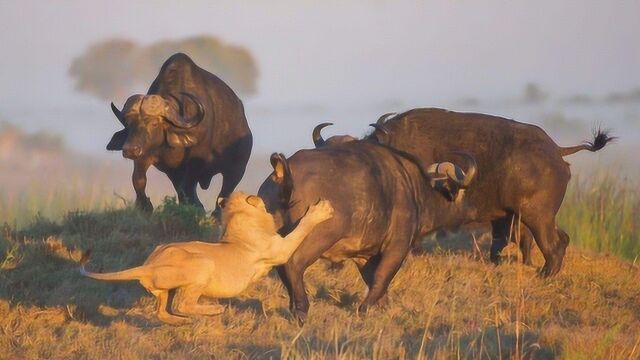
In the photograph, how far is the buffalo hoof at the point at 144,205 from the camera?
13.6 meters

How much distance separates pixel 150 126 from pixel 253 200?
16.8ft

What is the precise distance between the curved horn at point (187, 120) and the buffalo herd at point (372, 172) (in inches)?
0.7

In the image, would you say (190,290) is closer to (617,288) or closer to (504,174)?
(504,174)

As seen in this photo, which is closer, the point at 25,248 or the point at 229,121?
the point at 25,248

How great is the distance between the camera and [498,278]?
477 inches

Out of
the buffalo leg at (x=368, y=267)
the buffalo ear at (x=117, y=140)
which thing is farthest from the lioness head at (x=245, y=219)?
the buffalo ear at (x=117, y=140)

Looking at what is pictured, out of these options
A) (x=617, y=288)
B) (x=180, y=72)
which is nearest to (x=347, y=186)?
(x=617, y=288)

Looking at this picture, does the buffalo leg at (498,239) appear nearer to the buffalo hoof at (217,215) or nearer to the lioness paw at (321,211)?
the buffalo hoof at (217,215)

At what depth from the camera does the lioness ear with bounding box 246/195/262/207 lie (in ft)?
29.8

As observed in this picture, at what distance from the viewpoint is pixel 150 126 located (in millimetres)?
14000

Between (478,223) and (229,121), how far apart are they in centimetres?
408

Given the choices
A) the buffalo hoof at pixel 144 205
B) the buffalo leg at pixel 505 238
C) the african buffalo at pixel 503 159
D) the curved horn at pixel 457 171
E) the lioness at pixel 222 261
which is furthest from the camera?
the buffalo hoof at pixel 144 205

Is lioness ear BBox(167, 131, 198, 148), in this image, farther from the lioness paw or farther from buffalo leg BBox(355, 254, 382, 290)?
the lioness paw

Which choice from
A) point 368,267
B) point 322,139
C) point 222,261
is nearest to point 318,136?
point 322,139
